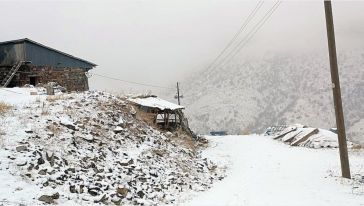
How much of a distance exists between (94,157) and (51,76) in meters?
27.8

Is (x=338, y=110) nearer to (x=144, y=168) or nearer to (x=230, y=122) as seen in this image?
(x=144, y=168)

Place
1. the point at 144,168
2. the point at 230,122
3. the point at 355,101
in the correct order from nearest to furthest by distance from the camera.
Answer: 1. the point at 144,168
2. the point at 230,122
3. the point at 355,101

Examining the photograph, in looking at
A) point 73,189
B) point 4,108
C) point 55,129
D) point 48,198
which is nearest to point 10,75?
point 4,108

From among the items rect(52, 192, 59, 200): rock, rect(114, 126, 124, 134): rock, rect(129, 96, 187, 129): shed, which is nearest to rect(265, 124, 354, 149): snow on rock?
rect(129, 96, 187, 129): shed

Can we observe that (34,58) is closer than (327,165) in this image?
No

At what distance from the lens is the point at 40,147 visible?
13.3 metres

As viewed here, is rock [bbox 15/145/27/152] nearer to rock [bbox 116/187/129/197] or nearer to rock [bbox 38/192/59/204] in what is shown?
rock [bbox 38/192/59/204]

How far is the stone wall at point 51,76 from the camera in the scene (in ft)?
121

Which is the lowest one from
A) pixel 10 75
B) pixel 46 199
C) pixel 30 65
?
pixel 46 199

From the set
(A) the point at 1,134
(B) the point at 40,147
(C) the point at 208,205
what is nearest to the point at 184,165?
(C) the point at 208,205

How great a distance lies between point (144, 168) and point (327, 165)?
11388 millimetres

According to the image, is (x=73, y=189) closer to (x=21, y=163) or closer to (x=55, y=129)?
(x=21, y=163)

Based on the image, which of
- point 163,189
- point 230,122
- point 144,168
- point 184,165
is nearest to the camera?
point 163,189

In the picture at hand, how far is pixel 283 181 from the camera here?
1642 centimetres
